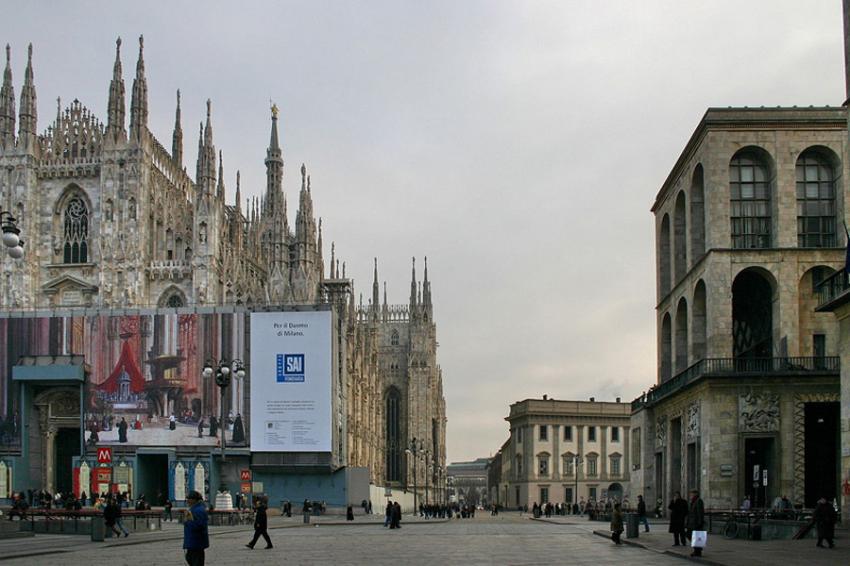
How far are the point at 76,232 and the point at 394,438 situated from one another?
195ft

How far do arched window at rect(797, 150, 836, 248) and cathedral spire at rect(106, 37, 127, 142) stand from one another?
44.2 metres

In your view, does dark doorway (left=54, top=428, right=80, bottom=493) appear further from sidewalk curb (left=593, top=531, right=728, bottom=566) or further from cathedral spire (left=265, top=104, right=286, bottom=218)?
sidewalk curb (left=593, top=531, right=728, bottom=566)

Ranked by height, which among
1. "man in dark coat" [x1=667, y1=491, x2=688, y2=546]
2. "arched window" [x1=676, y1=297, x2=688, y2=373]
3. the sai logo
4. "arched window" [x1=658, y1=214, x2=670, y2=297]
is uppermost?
"arched window" [x1=658, y1=214, x2=670, y2=297]

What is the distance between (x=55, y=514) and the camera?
38625 millimetres

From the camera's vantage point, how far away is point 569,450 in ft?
401

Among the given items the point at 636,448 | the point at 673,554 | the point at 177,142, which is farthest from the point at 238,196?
the point at 673,554

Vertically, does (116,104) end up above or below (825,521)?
above

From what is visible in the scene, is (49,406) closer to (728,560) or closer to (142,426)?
(142,426)

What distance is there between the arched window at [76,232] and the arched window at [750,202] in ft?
146

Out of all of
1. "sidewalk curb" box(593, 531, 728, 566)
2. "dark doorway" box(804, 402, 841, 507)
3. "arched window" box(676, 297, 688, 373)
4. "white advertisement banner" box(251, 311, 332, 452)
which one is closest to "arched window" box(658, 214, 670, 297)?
"arched window" box(676, 297, 688, 373)

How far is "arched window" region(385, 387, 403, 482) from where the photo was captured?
130500mm

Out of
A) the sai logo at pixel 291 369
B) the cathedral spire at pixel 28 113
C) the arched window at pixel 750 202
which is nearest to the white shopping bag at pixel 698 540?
the arched window at pixel 750 202

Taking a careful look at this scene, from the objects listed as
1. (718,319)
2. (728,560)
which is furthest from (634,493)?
(728,560)

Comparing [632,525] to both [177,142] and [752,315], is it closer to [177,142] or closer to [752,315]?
[752,315]
